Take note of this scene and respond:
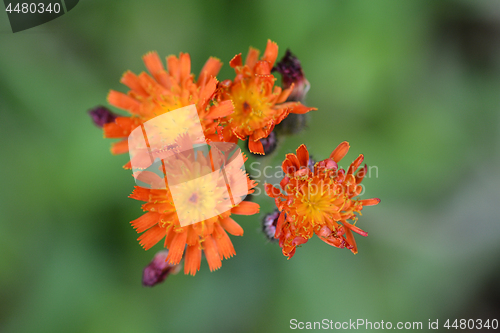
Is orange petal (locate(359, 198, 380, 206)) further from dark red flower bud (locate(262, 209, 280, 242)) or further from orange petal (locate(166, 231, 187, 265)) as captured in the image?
orange petal (locate(166, 231, 187, 265))

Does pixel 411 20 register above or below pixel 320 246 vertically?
above

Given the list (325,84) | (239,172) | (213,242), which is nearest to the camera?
(239,172)

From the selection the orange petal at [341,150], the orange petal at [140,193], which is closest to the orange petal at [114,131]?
the orange petal at [140,193]

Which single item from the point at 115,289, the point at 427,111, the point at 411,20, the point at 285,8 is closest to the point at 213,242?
the point at 115,289

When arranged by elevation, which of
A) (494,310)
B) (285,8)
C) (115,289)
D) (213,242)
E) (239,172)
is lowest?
(494,310)

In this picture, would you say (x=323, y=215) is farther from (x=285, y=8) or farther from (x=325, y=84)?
(x=285, y=8)

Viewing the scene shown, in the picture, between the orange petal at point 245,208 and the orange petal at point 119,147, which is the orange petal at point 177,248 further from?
the orange petal at point 119,147
